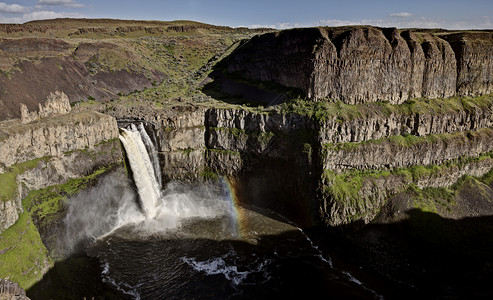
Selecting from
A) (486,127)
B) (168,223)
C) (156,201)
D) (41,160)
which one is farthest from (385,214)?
(41,160)

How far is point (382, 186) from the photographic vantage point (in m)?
40.3

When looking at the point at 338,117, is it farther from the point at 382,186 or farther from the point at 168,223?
the point at 168,223

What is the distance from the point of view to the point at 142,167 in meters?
44.2

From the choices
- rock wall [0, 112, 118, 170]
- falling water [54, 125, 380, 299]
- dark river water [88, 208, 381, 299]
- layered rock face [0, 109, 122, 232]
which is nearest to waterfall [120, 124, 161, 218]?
falling water [54, 125, 380, 299]

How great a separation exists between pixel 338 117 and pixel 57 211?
3320 cm

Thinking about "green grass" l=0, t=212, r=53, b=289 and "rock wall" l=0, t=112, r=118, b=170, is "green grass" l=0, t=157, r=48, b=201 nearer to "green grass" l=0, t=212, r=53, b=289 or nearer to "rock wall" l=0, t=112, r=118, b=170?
"rock wall" l=0, t=112, r=118, b=170

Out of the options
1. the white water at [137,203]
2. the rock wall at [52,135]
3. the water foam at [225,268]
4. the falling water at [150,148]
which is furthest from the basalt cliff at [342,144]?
the water foam at [225,268]

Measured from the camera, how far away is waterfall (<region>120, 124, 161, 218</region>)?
43.4 meters

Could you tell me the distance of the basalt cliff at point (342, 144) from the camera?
3512 centimetres

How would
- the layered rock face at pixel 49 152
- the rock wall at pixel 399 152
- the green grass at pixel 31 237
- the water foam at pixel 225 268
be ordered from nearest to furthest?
the green grass at pixel 31 237 → the layered rock face at pixel 49 152 → the water foam at pixel 225 268 → the rock wall at pixel 399 152

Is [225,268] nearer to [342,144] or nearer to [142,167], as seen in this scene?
[142,167]

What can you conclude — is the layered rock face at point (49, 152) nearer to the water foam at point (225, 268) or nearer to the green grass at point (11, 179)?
the green grass at point (11, 179)

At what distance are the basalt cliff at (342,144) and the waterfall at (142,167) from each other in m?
1.35

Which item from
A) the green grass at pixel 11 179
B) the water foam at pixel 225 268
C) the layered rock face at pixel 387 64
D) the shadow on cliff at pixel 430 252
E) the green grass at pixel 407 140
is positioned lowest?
the water foam at pixel 225 268
